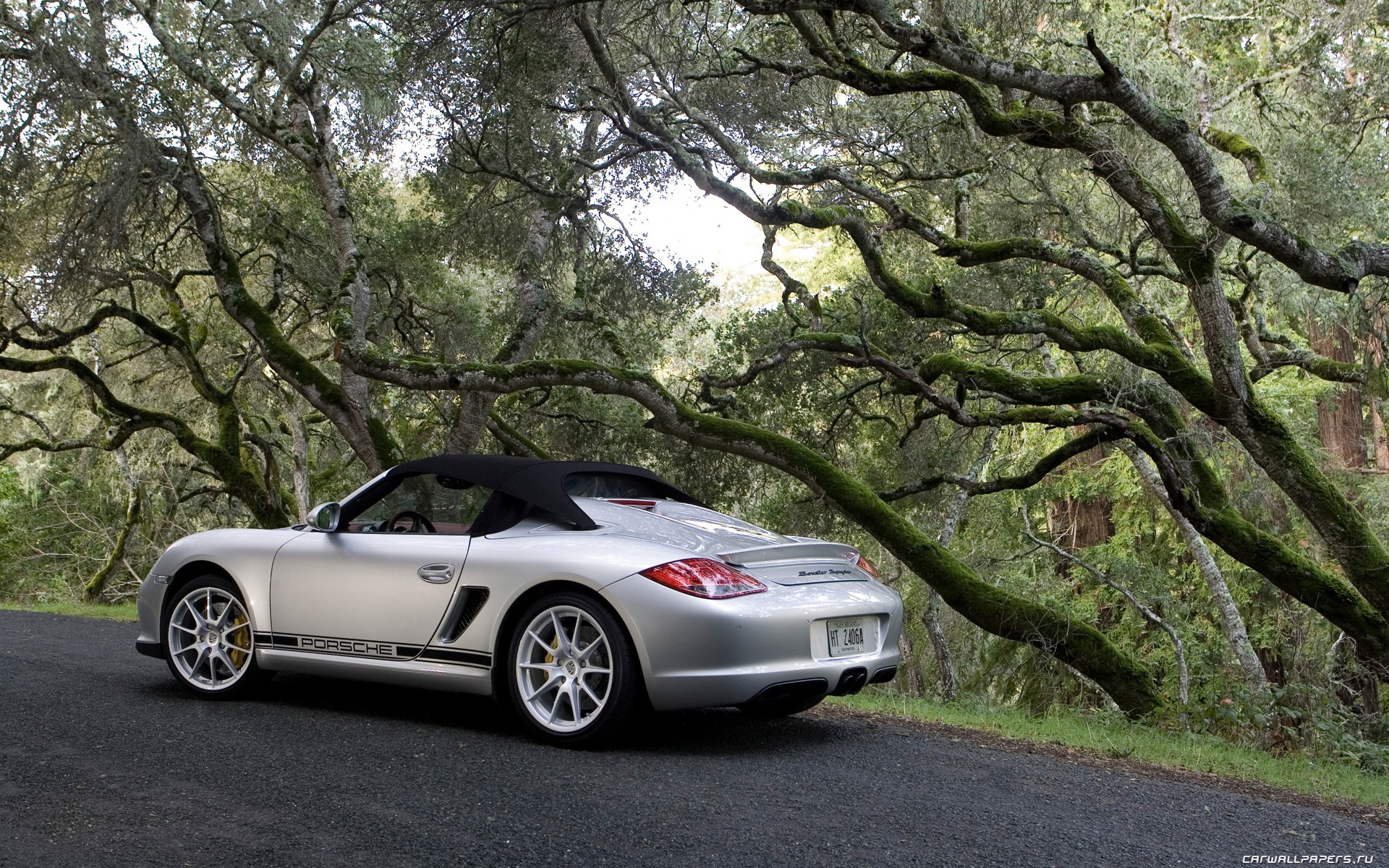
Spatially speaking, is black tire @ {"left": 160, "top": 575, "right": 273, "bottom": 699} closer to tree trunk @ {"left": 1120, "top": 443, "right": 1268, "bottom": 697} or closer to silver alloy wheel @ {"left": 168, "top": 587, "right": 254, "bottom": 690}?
silver alloy wheel @ {"left": 168, "top": 587, "right": 254, "bottom": 690}

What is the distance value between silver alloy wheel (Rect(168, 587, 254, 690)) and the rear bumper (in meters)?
2.55

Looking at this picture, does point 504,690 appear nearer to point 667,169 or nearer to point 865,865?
point 865,865

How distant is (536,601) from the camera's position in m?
5.39

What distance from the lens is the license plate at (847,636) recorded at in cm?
537

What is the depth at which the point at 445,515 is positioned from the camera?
6.25 meters

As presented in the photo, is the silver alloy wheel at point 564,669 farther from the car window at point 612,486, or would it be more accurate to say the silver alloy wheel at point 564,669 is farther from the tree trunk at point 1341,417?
the tree trunk at point 1341,417

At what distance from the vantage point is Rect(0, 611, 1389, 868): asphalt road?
363 centimetres

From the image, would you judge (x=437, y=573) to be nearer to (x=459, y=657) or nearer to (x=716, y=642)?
(x=459, y=657)

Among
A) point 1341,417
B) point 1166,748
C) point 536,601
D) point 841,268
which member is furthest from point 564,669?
point 1341,417

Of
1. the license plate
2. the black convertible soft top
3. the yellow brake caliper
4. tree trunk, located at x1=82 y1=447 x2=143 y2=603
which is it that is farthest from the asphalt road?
tree trunk, located at x1=82 y1=447 x2=143 y2=603

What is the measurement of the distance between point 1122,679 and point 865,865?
22.6 ft

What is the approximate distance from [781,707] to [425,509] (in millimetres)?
2234

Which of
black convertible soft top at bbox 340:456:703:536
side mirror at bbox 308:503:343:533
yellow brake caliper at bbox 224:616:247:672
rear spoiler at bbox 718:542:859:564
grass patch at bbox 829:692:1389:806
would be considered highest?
black convertible soft top at bbox 340:456:703:536

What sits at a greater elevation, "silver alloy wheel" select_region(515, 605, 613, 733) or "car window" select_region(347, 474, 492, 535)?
"car window" select_region(347, 474, 492, 535)
